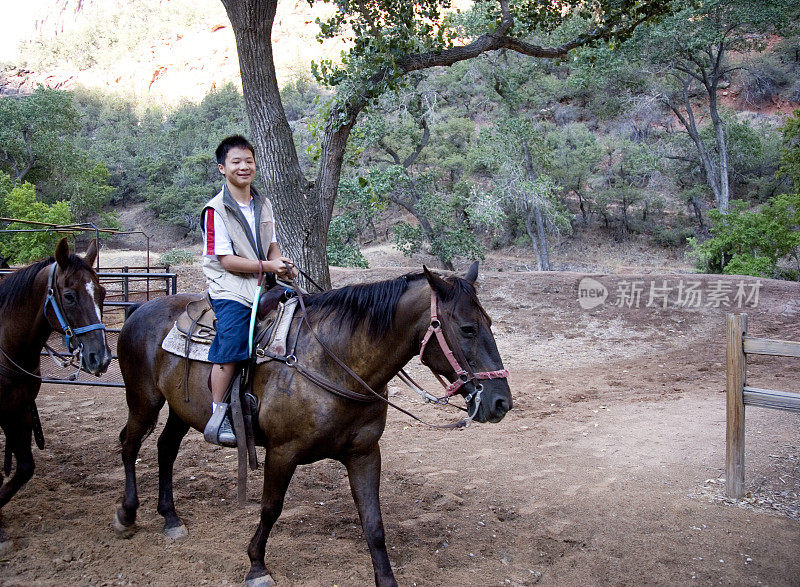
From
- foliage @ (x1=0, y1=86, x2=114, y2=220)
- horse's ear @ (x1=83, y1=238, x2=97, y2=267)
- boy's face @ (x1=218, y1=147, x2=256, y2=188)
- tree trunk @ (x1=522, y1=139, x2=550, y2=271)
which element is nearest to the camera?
boy's face @ (x1=218, y1=147, x2=256, y2=188)

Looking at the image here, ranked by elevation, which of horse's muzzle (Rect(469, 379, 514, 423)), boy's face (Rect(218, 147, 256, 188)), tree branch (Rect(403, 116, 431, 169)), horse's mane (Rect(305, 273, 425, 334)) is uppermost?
tree branch (Rect(403, 116, 431, 169))

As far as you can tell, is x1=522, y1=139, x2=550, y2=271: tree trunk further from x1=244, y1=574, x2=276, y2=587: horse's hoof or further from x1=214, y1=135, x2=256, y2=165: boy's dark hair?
x1=244, y1=574, x2=276, y2=587: horse's hoof

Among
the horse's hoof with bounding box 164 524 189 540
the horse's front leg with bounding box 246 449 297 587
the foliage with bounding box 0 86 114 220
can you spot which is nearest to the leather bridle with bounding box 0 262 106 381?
the horse's hoof with bounding box 164 524 189 540

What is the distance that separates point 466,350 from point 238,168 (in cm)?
180

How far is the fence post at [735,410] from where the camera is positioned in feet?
14.8

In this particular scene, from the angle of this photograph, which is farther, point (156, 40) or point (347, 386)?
point (156, 40)

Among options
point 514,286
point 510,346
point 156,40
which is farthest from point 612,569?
point 156,40

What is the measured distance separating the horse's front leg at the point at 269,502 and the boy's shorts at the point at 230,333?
0.61 m

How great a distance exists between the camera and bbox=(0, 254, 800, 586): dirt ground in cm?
351

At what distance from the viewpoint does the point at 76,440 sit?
6.04 meters

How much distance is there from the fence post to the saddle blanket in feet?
11.8

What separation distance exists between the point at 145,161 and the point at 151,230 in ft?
21.6

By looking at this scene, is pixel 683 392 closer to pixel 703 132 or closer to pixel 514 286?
pixel 514 286

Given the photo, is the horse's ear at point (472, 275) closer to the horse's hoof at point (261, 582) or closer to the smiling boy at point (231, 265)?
the smiling boy at point (231, 265)
